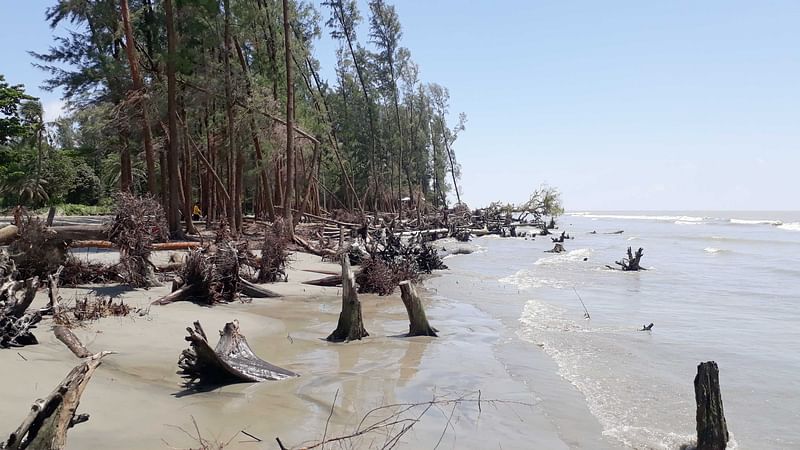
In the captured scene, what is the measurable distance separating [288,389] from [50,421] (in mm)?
2524

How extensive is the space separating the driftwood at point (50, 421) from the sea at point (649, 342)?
365 cm

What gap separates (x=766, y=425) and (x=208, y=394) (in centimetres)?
511

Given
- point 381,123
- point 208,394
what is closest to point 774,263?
point 208,394

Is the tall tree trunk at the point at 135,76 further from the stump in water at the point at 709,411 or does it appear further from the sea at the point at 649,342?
the stump in water at the point at 709,411

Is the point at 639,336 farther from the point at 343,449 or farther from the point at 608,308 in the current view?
the point at 343,449

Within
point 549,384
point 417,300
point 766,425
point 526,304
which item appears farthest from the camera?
point 526,304

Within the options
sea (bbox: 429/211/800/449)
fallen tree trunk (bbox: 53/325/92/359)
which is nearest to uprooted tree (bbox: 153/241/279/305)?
fallen tree trunk (bbox: 53/325/92/359)

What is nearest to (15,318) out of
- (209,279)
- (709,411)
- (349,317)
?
(349,317)

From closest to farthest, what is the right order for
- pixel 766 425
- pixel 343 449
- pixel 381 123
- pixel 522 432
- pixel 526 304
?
1. pixel 343 449
2. pixel 522 432
3. pixel 766 425
4. pixel 526 304
5. pixel 381 123

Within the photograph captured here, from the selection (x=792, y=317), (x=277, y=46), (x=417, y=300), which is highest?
(x=277, y=46)

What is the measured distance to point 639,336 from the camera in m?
9.59

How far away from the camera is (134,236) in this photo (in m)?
10.2

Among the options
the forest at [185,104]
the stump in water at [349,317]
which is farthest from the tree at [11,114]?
the stump in water at [349,317]

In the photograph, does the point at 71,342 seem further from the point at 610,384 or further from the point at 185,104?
the point at 185,104
